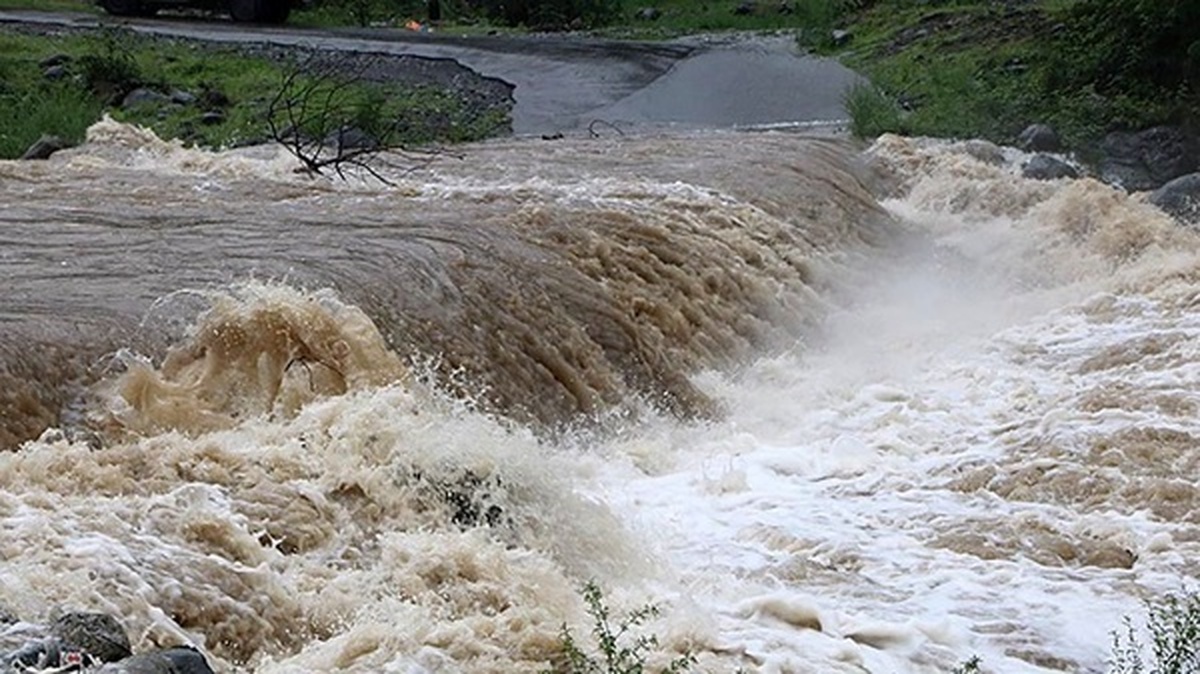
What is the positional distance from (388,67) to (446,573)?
17.5 m

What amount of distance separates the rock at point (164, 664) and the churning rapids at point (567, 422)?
0.91ft

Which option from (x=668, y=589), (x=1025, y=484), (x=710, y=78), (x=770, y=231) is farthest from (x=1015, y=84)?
(x=668, y=589)

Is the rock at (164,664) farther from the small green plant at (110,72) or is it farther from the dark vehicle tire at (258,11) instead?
the dark vehicle tire at (258,11)

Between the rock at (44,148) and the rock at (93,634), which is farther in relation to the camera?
the rock at (44,148)

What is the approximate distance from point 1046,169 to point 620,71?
28.6 feet

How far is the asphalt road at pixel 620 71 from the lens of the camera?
21.1 metres

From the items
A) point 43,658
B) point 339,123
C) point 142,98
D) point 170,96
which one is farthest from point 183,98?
point 43,658

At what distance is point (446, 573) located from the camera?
6352mm

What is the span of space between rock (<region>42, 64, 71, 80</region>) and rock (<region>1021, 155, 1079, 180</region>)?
11.9 m

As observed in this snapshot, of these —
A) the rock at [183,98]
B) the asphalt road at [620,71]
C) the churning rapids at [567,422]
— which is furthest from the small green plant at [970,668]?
the rock at [183,98]

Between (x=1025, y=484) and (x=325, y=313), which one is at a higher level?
(x=325, y=313)

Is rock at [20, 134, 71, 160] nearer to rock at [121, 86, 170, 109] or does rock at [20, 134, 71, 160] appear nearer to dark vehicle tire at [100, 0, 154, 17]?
rock at [121, 86, 170, 109]

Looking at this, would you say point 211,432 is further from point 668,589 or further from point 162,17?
point 162,17

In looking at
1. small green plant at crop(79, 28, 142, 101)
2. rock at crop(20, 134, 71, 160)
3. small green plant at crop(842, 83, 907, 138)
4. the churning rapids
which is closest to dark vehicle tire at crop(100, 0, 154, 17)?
small green plant at crop(79, 28, 142, 101)
